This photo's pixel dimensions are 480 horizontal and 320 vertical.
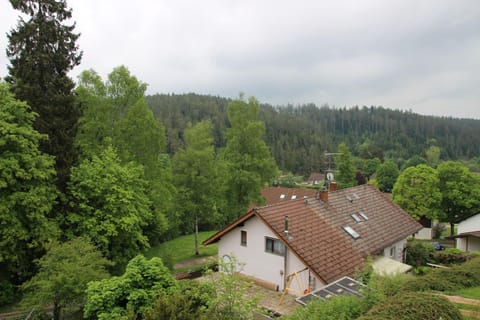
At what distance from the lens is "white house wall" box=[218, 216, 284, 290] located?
53.1 ft

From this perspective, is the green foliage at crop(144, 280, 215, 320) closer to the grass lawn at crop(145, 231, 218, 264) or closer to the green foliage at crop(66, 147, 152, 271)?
the green foliage at crop(66, 147, 152, 271)

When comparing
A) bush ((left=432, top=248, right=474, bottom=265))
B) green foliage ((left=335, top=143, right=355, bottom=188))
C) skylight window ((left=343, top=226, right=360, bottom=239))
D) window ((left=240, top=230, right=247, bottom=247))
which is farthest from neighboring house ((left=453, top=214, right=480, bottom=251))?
green foliage ((left=335, top=143, right=355, bottom=188))

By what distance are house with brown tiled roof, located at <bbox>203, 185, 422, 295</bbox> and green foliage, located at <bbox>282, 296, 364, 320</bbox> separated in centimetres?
558

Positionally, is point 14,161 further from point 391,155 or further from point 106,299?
point 391,155

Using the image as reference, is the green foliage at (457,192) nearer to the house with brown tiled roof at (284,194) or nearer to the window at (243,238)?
the house with brown tiled roof at (284,194)

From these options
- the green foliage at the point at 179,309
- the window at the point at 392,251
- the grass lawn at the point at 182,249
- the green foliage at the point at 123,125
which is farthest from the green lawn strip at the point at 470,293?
the grass lawn at the point at 182,249

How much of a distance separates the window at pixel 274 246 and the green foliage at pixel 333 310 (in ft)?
23.2

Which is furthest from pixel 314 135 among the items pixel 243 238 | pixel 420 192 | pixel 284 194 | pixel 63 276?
pixel 63 276

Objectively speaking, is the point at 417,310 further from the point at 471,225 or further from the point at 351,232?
the point at 471,225

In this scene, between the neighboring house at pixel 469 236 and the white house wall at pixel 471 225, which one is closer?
the neighboring house at pixel 469 236

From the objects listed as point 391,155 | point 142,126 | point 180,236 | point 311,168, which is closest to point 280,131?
point 311,168

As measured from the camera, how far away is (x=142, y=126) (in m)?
21.6

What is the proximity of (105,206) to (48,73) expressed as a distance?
806 cm

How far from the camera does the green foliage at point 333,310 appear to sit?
8016 millimetres
